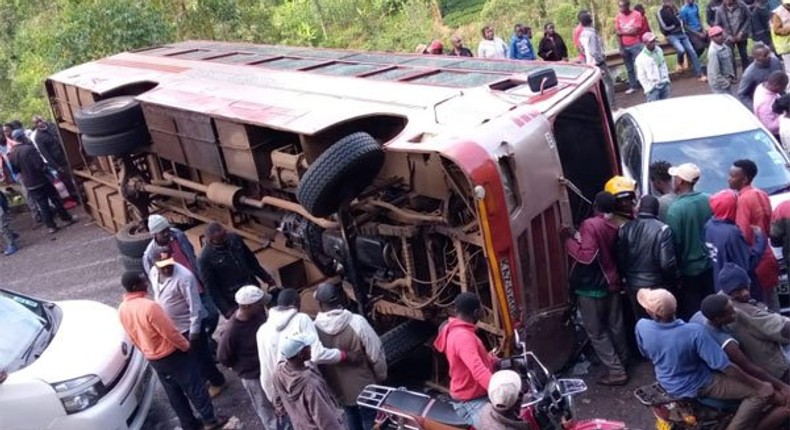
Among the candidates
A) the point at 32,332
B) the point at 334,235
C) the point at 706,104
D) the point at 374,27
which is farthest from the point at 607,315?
the point at 374,27

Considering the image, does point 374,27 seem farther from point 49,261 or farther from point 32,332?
point 32,332

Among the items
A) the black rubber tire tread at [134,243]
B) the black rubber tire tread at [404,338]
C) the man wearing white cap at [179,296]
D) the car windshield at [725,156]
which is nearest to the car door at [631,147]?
the car windshield at [725,156]

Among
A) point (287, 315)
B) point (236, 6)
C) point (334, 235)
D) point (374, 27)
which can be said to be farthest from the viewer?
point (374, 27)

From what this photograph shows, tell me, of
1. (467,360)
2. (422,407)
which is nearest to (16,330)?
(422,407)

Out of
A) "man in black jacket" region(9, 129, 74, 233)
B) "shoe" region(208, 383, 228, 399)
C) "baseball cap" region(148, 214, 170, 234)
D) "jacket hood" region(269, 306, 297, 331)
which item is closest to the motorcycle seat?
"jacket hood" region(269, 306, 297, 331)

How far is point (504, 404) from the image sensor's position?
13.5 ft

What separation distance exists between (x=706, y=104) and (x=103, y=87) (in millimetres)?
6561

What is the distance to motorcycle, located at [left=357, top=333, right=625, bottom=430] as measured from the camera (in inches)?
180

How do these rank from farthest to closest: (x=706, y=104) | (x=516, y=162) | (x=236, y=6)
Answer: (x=236, y=6), (x=706, y=104), (x=516, y=162)

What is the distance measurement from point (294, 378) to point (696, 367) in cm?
231

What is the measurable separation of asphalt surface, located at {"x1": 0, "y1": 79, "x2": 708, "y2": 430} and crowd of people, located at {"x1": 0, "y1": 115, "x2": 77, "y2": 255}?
249 millimetres

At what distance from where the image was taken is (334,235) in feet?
21.4

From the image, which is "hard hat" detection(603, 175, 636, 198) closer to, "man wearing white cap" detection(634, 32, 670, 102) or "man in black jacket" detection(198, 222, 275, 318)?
"man in black jacket" detection(198, 222, 275, 318)

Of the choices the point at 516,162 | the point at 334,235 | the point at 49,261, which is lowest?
the point at 49,261
